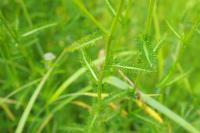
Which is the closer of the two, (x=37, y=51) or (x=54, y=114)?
(x=54, y=114)

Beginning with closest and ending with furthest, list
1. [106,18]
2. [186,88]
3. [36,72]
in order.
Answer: [36,72] < [186,88] < [106,18]

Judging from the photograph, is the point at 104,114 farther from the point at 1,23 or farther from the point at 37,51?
the point at 37,51

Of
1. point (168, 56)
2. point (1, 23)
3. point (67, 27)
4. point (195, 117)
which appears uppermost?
point (1, 23)

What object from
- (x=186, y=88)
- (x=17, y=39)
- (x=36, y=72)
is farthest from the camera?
(x=186, y=88)

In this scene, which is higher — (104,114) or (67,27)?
(67,27)

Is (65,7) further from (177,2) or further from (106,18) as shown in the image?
(177,2)

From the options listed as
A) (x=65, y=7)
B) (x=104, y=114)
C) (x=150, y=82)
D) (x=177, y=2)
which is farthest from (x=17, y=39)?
(x=177, y=2)

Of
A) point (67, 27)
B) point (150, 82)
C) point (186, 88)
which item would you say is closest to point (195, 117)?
point (186, 88)
